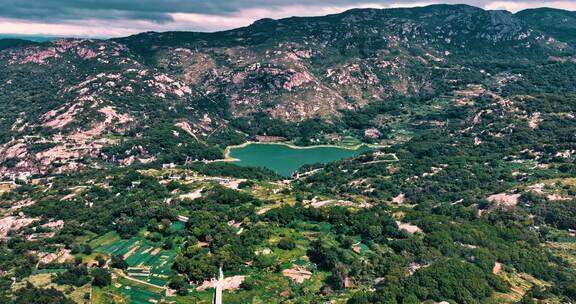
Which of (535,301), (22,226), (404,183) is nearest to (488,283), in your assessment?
(535,301)

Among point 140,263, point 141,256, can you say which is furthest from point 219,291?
point 141,256

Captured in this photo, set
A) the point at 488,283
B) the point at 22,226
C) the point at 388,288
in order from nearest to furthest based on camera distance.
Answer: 1. the point at 388,288
2. the point at 488,283
3. the point at 22,226

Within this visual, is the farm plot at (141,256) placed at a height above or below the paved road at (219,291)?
below

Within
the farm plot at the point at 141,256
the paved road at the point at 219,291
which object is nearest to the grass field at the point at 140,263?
the farm plot at the point at 141,256

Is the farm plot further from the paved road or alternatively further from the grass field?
the paved road

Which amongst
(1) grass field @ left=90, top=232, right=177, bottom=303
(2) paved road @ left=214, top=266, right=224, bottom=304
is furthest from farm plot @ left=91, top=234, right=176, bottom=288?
(2) paved road @ left=214, top=266, right=224, bottom=304

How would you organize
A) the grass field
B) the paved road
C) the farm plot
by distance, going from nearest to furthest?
the paved road < the grass field < the farm plot

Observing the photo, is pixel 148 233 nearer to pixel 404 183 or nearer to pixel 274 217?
pixel 274 217

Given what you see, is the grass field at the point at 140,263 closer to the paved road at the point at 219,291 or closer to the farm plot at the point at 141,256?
the farm plot at the point at 141,256

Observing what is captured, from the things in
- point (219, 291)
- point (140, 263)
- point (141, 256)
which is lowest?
point (141, 256)

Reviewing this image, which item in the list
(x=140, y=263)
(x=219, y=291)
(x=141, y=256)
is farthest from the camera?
(x=141, y=256)

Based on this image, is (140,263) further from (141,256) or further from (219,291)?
(219,291)
